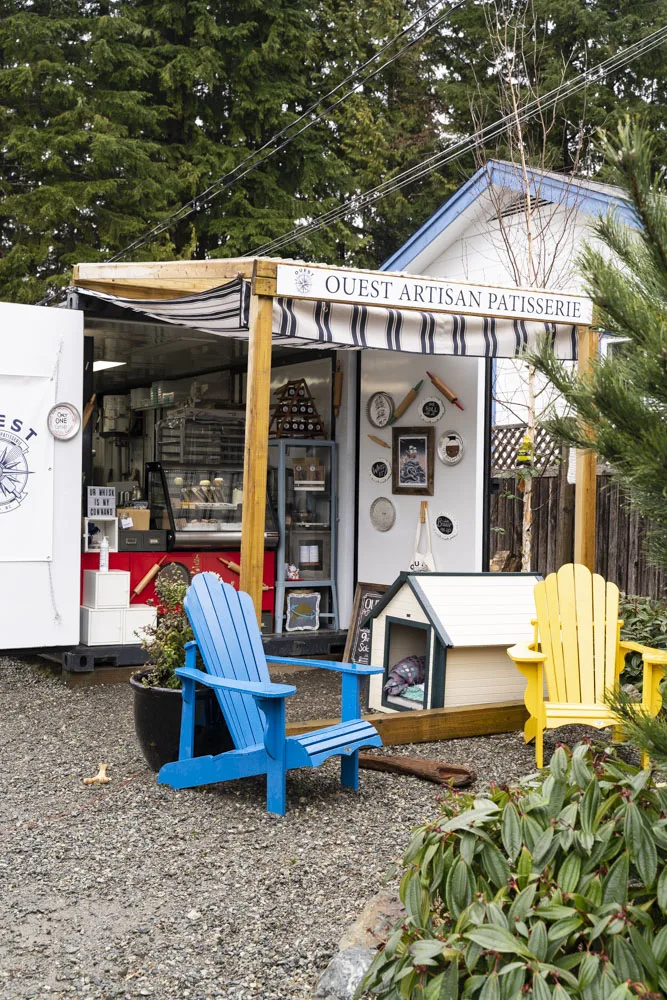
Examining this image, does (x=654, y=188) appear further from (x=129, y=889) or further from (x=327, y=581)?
(x=327, y=581)

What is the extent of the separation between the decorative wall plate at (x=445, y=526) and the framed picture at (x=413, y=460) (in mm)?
209

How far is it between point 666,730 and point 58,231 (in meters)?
17.8

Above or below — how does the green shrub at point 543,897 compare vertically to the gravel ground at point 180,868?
above

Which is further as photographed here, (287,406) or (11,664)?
(287,406)

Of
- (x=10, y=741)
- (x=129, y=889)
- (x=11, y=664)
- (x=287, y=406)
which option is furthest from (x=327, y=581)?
(x=129, y=889)

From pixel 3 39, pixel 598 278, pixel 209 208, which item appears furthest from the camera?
pixel 209 208

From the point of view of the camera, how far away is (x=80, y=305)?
23.5 feet

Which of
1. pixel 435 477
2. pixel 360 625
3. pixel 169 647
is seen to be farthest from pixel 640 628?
pixel 169 647

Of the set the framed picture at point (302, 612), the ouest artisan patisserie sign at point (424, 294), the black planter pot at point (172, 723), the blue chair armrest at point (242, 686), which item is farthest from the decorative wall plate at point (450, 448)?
the blue chair armrest at point (242, 686)

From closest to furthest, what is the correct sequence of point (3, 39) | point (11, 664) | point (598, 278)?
1. point (598, 278)
2. point (11, 664)
3. point (3, 39)

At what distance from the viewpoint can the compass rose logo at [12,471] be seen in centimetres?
692

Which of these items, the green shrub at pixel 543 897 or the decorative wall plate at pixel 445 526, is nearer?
the green shrub at pixel 543 897

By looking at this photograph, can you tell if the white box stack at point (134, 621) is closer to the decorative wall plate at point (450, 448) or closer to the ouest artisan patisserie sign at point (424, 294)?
the decorative wall plate at point (450, 448)

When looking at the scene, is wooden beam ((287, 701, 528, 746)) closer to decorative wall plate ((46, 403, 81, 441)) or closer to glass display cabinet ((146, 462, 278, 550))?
decorative wall plate ((46, 403, 81, 441))
